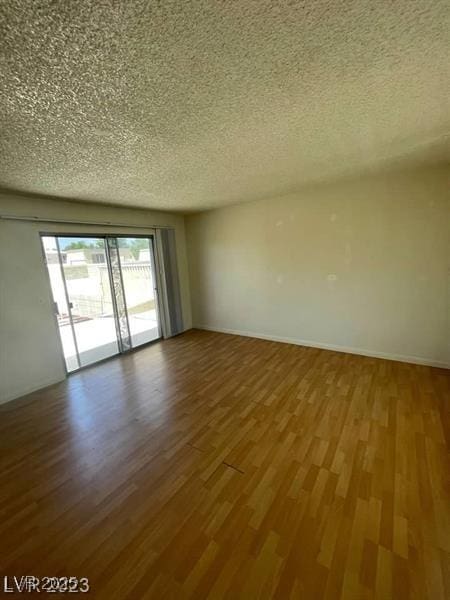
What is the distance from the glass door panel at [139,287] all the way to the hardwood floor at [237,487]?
166cm

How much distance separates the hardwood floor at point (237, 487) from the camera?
46.3 inches

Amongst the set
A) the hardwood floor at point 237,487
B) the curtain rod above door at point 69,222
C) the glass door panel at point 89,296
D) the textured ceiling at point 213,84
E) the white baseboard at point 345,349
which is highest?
the textured ceiling at point 213,84

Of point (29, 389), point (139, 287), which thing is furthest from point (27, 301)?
point (139, 287)

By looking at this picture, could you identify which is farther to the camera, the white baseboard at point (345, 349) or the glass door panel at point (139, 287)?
the glass door panel at point (139, 287)

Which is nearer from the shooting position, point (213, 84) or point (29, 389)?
point (213, 84)

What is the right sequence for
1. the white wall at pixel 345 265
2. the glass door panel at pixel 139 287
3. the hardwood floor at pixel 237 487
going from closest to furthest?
the hardwood floor at pixel 237 487
the white wall at pixel 345 265
the glass door panel at pixel 139 287

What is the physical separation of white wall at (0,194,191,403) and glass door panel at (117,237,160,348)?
0.85 meters

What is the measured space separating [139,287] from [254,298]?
7.01 feet

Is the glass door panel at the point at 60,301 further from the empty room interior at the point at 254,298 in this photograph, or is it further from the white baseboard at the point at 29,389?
the white baseboard at the point at 29,389

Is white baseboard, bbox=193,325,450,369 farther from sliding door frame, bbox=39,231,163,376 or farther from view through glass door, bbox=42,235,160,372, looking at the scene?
view through glass door, bbox=42,235,160,372

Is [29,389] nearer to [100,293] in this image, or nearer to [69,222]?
[100,293]

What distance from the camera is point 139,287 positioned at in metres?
4.43

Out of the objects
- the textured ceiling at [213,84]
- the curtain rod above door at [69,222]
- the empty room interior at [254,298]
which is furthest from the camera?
the curtain rod above door at [69,222]

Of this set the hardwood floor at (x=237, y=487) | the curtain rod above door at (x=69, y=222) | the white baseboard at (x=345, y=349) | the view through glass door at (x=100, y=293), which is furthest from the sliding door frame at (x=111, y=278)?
the white baseboard at (x=345, y=349)
